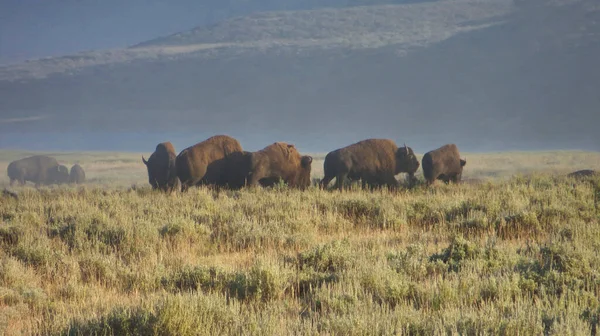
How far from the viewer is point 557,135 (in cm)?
15100

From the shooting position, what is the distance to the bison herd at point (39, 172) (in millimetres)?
50000

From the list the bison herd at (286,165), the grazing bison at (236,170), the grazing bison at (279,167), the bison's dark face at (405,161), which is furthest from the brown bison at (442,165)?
the grazing bison at (236,170)

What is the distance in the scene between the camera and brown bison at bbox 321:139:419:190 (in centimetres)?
2039

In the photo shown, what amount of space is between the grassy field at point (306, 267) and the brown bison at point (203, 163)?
4.66 meters

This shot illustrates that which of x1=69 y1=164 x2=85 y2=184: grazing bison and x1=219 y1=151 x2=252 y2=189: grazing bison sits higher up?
x1=69 y1=164 x2=85 y2=184: grazing bison

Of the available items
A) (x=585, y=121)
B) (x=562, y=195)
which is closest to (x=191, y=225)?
(x=562, y=195)

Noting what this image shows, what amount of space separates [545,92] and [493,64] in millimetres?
15065

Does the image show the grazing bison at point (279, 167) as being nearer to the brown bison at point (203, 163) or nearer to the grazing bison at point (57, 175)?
the brown bison at point (203, 163)

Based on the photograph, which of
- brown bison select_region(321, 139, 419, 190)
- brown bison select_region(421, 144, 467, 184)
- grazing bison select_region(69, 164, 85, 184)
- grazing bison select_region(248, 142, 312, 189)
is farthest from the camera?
grazing bison select_region(69, 164, 85, 184)

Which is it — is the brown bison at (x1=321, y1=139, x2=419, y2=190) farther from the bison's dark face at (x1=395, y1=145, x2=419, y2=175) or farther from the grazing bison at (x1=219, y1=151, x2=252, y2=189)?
the grazing bison at (x1=219, y1=151, x2=252, y2=189)

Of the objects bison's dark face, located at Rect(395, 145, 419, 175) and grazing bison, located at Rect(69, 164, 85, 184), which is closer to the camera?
bison's dark face, located at Rect(395, 145, 419, 175)

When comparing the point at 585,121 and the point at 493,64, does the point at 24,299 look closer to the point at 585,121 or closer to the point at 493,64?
the point at 585,121

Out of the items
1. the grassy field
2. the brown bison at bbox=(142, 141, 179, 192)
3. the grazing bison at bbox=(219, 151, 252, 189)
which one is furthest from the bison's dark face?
→ the brown bison at bbox=(142, 141, 179, 192)

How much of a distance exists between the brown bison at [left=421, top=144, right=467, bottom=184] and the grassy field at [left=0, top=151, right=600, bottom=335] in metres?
6.24
